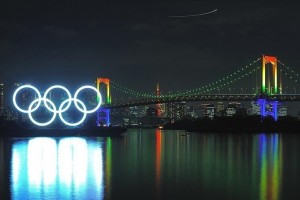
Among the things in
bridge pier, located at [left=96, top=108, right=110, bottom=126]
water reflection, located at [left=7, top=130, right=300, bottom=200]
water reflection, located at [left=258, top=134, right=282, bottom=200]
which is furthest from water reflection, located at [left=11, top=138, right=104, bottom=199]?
bridge pier, located at [left=96, top=108, right=110, bottom=126]

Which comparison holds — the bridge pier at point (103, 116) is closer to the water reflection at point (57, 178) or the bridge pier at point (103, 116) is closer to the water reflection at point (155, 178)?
the water reflection at point (155, 178)

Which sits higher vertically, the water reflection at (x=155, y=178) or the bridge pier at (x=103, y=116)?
the bridge pier at (x=103, y=116)

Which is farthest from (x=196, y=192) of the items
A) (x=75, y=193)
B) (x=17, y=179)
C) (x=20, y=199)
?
(x=17, y=179)

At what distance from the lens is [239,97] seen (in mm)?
47031

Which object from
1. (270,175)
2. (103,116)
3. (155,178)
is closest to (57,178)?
(155,178)

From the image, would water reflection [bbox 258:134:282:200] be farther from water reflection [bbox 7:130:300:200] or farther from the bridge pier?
the bridge pier

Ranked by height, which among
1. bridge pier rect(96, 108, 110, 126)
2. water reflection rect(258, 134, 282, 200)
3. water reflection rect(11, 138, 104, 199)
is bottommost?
water reflection rect(258, 134, 282, 200)

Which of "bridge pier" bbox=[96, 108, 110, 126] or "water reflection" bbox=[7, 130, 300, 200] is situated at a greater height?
"bridge pier" bbox=[96, 108, 110, 126]

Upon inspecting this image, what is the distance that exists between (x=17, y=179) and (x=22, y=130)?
3465 centimetres

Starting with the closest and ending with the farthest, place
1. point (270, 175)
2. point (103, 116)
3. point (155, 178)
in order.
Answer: point (155, 178)
point (270, 175)
point (103, 116)

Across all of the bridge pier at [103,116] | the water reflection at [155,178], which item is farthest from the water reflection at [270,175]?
the bridge pier at [103,116]

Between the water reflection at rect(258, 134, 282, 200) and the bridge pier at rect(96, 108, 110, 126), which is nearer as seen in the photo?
the water reflection at rect(258, 134, 282, 200)

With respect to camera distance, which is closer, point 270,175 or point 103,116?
point 270,175

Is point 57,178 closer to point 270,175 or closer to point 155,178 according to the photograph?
point 155,178
